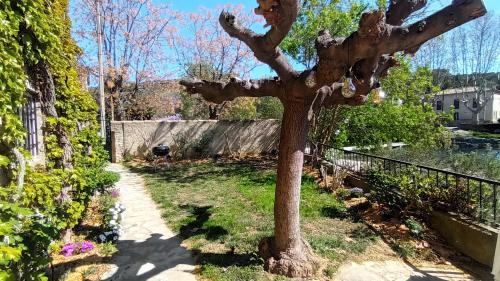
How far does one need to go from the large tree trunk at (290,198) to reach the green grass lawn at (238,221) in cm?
23

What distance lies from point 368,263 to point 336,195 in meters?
3.04

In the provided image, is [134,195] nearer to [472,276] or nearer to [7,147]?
[7,147]

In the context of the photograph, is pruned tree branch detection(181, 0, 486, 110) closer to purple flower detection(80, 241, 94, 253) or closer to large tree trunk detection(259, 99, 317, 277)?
large tree trunk detection(259, 99, 317, 277)

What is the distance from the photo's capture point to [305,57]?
35.6 feet

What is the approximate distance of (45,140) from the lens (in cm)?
425

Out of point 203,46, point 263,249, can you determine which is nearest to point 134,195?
point 263,249

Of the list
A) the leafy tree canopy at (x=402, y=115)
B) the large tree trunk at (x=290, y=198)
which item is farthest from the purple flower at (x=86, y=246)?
the leafy tree canopy at (x=402, y=115)

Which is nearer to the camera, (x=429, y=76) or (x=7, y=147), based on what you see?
(x=7, y=147)

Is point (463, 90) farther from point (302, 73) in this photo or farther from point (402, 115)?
point (302, 73)

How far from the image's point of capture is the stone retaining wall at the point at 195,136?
1305 centimetres

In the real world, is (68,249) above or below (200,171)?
below

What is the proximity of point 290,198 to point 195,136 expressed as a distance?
1059cm

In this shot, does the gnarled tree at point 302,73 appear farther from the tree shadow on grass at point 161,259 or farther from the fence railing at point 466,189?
the fence railing at point 466,189

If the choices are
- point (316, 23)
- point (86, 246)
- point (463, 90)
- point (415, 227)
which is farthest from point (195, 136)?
point (463, 90)
